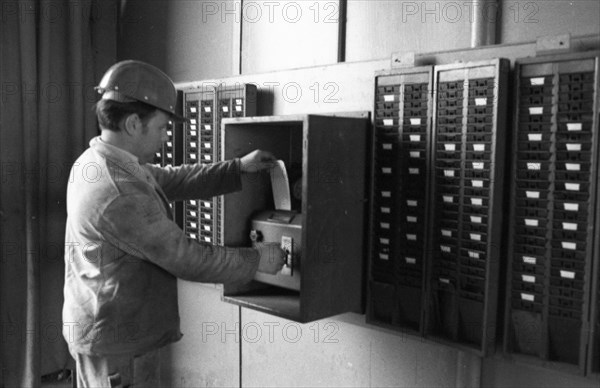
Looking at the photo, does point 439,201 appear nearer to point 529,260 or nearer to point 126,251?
point 529,260

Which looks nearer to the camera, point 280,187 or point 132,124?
point 132,124

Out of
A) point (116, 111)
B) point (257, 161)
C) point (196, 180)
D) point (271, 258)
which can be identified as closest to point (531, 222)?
point (271, 258)

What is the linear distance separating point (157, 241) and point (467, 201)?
88 centimetres

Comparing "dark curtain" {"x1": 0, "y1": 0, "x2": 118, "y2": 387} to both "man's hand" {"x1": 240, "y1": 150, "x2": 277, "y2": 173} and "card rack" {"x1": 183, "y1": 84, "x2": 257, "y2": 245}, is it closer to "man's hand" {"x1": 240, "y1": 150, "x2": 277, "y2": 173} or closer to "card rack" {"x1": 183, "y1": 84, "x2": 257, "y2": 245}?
"card rack" {"x1": 183, "y1": 84, "x2": 257, "y2": 245}

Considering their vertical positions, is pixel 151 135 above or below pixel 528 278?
above

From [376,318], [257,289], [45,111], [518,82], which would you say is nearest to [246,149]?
[257,289]

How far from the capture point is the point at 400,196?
73.4 inches

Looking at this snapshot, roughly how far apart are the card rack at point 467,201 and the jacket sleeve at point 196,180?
711mm

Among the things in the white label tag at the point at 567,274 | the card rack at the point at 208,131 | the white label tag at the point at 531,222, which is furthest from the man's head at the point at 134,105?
the white label tag at the point at 567,274

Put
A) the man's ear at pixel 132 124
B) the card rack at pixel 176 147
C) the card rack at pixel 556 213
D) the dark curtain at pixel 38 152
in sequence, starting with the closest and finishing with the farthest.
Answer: the card rack at pixel 556 213 → the man's ear at pixel 132 124 → the card rack at pixel 176 147 → the dark curtain at pixel 38 152

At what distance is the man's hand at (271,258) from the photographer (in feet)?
6.14

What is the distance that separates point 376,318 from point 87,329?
89 centimetres

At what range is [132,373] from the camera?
190cm

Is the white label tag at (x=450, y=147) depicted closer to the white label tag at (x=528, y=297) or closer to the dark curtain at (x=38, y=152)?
the white label tag at (x=528, y=297)
